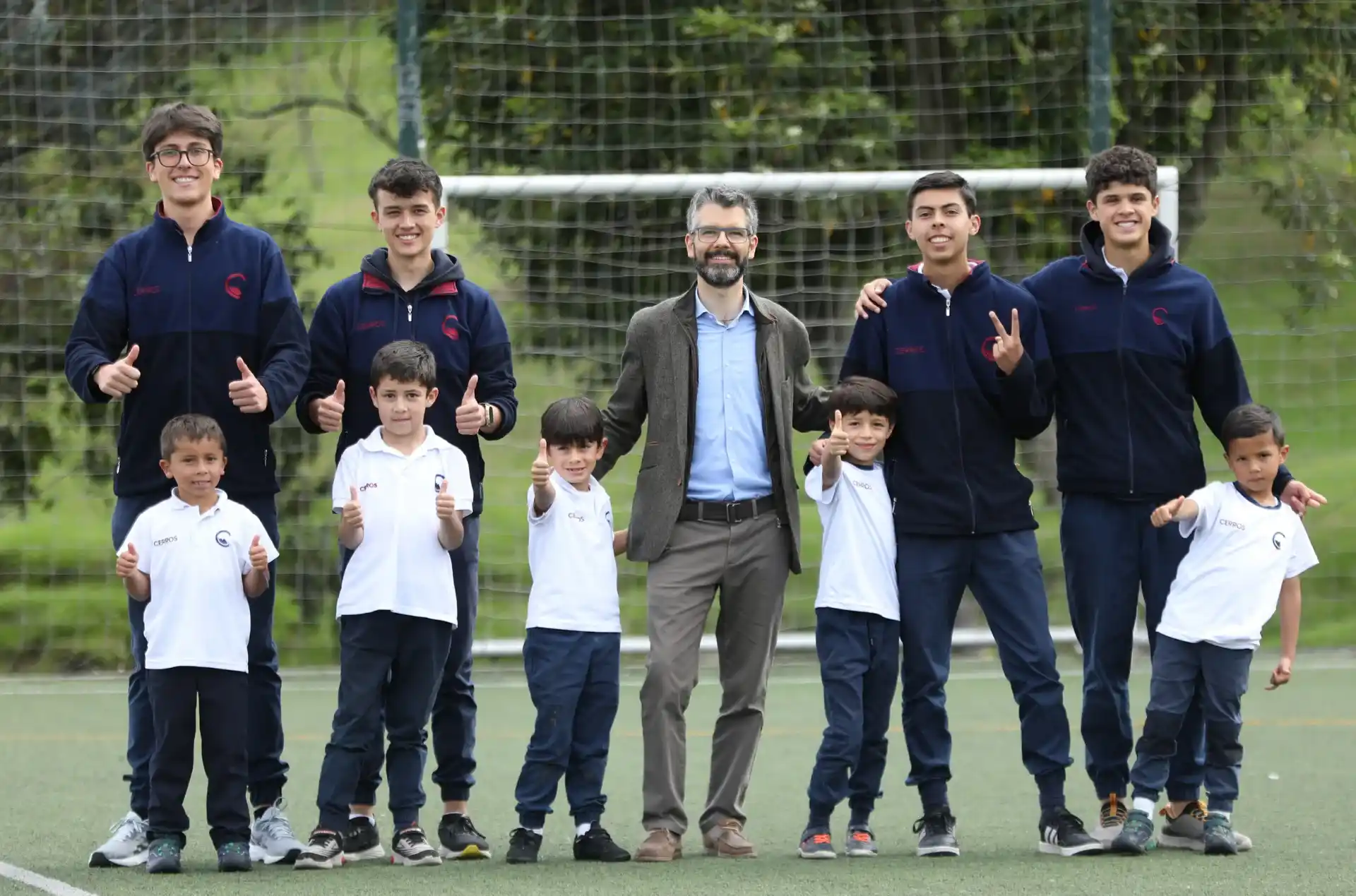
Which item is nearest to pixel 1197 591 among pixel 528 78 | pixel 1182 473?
pixel 1182 473

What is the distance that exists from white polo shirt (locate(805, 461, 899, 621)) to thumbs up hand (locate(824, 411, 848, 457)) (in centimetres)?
11

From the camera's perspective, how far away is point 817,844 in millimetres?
5457

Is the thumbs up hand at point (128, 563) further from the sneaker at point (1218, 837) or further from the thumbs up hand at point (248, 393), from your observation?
the sneaker at point (1218, 837)

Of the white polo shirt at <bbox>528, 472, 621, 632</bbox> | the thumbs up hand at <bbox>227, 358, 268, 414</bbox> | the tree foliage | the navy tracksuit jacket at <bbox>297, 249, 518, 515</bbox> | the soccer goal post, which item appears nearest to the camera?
the thumbs up hand at <bbox>227, 358, 268, 414</bbox>

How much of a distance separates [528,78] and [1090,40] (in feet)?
9.80

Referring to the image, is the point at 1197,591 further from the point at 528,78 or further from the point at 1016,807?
the point at 528,78

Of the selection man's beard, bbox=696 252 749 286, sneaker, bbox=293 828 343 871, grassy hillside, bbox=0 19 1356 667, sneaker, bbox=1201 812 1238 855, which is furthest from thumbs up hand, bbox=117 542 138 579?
grassy hillside, bbox=0 19 1356 667

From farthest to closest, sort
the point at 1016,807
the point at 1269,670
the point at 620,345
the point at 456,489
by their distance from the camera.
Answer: the point at 620,345 < the point at 1269,670 < the point at 1016,807 < the point at 456,489

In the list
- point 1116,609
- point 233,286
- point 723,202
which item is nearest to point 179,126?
point 233,286

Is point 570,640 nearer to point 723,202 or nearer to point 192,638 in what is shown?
point 192,638

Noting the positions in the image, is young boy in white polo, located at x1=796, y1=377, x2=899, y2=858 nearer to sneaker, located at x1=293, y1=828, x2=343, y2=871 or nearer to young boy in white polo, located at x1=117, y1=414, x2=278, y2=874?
sneaker, located at x1=293, y1=828, x2=343, y2=871

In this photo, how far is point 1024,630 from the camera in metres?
5.52

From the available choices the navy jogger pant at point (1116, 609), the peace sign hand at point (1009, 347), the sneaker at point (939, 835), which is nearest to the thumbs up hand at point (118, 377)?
the peace sign hand at point (1009, 347)

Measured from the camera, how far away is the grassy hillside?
10227mm
